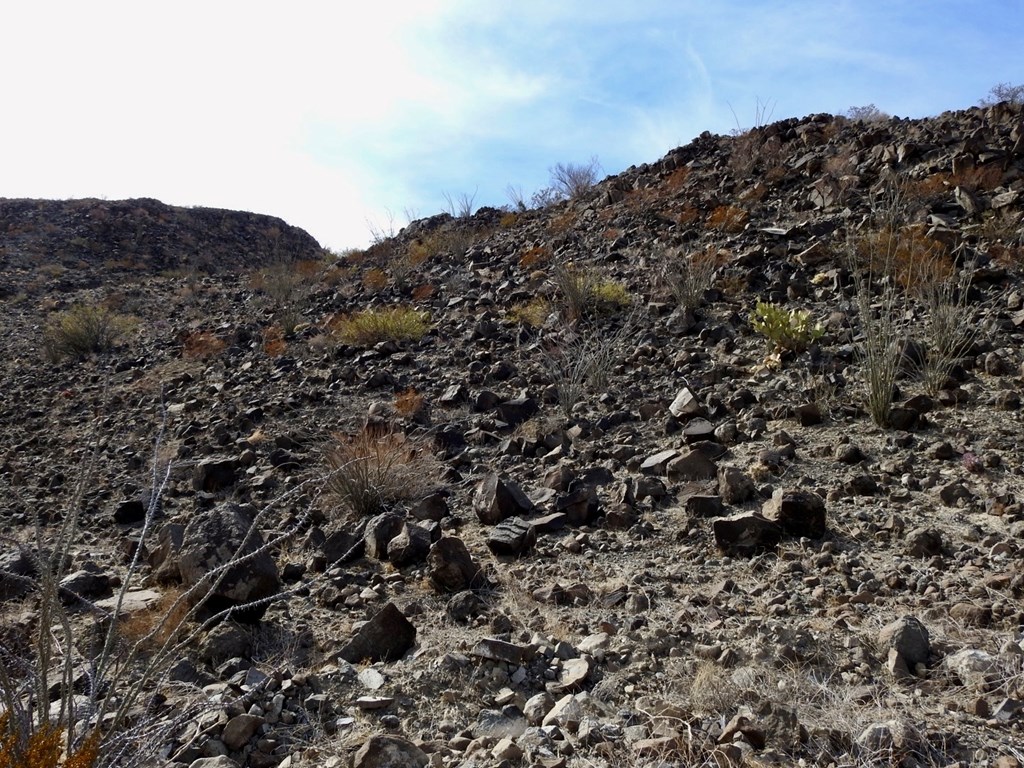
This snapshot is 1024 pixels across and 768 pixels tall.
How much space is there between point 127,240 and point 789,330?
2000 centimetres

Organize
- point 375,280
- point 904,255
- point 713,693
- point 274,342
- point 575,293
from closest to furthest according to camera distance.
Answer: point 713,693 < point 904,255 < point 575,293 < point 274,342 < point 375,280

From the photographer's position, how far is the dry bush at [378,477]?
457 centimetres

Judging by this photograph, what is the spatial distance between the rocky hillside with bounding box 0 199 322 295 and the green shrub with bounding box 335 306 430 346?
29.5 ft

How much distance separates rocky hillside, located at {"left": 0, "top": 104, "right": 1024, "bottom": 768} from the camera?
2547 mm

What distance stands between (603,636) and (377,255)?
12055mm

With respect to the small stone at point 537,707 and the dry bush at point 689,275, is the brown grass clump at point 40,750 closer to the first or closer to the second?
the small stone at point 537,707

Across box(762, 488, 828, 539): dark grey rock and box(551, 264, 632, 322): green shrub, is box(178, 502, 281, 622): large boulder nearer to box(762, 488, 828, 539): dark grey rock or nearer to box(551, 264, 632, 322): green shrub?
box(762, 488, 828, 539): dark grey rock

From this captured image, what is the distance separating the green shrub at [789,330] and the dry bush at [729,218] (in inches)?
124

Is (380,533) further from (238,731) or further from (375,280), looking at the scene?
(375,280)

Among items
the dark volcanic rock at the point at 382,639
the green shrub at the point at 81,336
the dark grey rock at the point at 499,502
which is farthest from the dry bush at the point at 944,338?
the green shrub at the point at 81,336

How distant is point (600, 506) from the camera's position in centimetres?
421

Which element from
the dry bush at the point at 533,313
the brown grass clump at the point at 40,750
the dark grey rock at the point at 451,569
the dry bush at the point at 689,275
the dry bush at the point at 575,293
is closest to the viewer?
the brown grass clump at the point at 40,750

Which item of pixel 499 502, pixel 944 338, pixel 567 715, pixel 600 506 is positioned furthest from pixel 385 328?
pixel 567 715

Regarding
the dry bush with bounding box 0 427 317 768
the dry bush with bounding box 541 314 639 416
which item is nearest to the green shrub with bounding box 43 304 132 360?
the dry bush with bounding box 541 314 639 416
